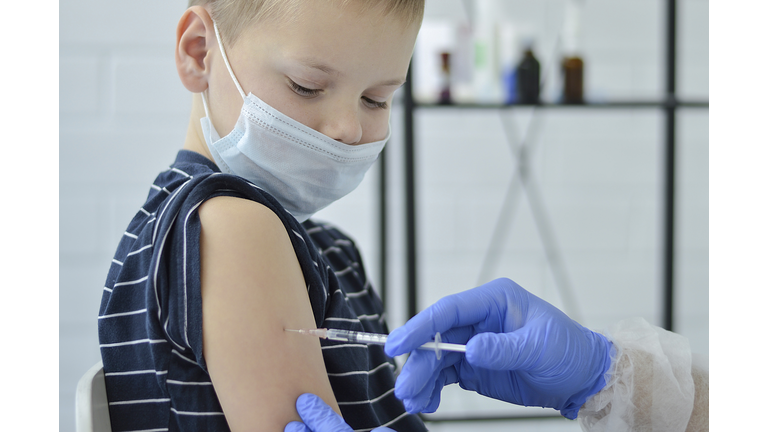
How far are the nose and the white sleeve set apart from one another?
0.54m

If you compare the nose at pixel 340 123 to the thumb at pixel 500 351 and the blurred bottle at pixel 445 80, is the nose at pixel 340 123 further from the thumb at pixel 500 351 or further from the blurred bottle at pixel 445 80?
the blurred bottle at pixel 445 80

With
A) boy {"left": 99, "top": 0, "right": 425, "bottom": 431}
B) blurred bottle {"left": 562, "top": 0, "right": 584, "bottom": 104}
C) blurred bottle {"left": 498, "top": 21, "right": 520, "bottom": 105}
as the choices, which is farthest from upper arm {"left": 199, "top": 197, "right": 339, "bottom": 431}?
blurred bottle {"left": 562, "top": 0, "right": 584, "bottom": 104}

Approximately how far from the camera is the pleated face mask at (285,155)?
0.77 meters

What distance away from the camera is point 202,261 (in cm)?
63

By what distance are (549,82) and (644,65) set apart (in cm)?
41

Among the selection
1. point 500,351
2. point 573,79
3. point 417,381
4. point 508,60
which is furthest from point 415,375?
point 573,79

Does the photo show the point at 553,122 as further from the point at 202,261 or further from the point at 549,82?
the point at 202,261

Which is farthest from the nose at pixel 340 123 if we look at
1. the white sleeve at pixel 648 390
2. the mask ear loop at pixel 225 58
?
the white sleeve at pixel 648 390

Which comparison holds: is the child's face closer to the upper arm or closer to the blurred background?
the upper arm

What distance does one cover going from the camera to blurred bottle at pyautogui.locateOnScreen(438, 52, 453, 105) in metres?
1.89

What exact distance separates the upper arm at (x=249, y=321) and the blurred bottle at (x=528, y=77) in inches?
58.5

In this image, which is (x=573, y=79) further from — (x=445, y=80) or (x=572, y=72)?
(x=445, y=80)

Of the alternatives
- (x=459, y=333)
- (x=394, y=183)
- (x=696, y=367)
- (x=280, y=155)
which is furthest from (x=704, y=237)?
(x=280, y=155)

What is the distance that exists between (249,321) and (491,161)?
1812 mm
